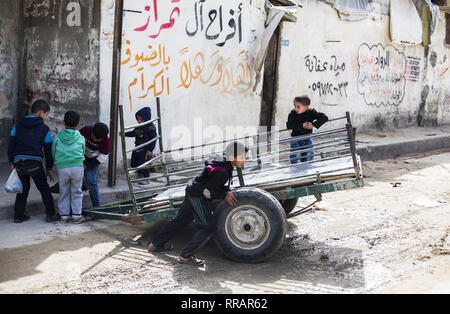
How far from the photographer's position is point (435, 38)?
16.3 meters

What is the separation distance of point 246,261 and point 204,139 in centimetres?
463

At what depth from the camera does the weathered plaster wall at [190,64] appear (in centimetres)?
802

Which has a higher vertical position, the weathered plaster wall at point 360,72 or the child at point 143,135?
the weathered plaster wall at point 360,72

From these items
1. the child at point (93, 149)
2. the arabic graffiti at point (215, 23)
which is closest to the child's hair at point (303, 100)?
the child at point (93, 149)

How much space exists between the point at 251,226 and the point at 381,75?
1040cm

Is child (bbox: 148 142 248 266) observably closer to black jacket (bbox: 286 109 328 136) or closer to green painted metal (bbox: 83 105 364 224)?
green painted metal (bbox: 83 105 364 224)

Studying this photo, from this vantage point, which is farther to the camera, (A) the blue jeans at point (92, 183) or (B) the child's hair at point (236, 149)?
(A) the blue jeans at point (92, 183)

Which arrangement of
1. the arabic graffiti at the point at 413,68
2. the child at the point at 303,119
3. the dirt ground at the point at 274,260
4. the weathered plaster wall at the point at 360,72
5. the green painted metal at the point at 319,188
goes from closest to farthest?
1. the dirt ground at the point at 274,260
2. the green painted metal at the point at 319,188
3. the child at the point at 303,119
4. the weathered plaster wall at the point at 360,72
5. the arabic graffiti at the point at 413,68

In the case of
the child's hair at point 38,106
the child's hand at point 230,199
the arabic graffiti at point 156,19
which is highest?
the arabic graffiti at point 156,19

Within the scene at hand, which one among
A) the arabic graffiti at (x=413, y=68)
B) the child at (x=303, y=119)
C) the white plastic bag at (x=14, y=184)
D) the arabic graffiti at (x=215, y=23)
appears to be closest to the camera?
the white plastic bag at (x=14, y=184)

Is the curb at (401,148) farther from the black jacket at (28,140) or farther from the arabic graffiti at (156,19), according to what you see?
the black jacket at (28,140)

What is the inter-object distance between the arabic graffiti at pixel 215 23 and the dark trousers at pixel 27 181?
3.82 m

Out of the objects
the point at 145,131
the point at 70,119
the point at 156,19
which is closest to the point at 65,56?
the point at 156,19
